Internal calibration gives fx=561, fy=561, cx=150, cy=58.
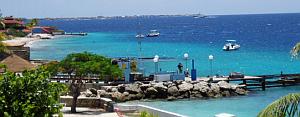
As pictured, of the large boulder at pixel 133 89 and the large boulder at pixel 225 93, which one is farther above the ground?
the large boulder at pixel 133 89

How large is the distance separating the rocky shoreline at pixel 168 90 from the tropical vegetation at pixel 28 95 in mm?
25212

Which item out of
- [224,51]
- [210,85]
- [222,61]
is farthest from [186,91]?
[224,51]

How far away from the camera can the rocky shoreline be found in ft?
119

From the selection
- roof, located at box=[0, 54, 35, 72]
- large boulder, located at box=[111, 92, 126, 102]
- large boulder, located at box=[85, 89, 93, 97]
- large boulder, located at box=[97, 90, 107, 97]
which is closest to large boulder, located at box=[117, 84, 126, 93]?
large boulder, located at box=[111, 92, 126, 102]

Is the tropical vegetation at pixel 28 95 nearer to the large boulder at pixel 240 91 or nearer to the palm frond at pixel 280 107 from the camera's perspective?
the palm frond at pixel 280 107

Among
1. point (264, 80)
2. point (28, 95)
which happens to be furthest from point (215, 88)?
point (28, 95)

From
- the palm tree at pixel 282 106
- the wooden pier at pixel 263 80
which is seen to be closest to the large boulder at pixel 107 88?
the wooden pier at pixel 263 80

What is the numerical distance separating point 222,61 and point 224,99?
37.7m

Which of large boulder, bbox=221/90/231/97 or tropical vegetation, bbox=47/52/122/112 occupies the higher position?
tropical vegetation, bbox=47/52/122/112

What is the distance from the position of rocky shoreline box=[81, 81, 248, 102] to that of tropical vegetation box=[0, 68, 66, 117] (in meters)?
25.2

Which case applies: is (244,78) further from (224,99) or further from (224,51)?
(224,51)

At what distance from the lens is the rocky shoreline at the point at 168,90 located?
119 ft

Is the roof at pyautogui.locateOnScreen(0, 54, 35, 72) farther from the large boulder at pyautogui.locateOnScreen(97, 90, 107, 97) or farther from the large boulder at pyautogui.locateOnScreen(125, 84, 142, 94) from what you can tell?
the large boulder at pyautogui.locateOnScreen(125, 84, 142, 94)

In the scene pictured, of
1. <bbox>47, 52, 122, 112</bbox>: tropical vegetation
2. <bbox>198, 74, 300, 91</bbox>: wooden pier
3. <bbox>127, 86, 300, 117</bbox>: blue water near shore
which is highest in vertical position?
<bbox>47, 52, 122, 112</bbox>: tropical vegetation
